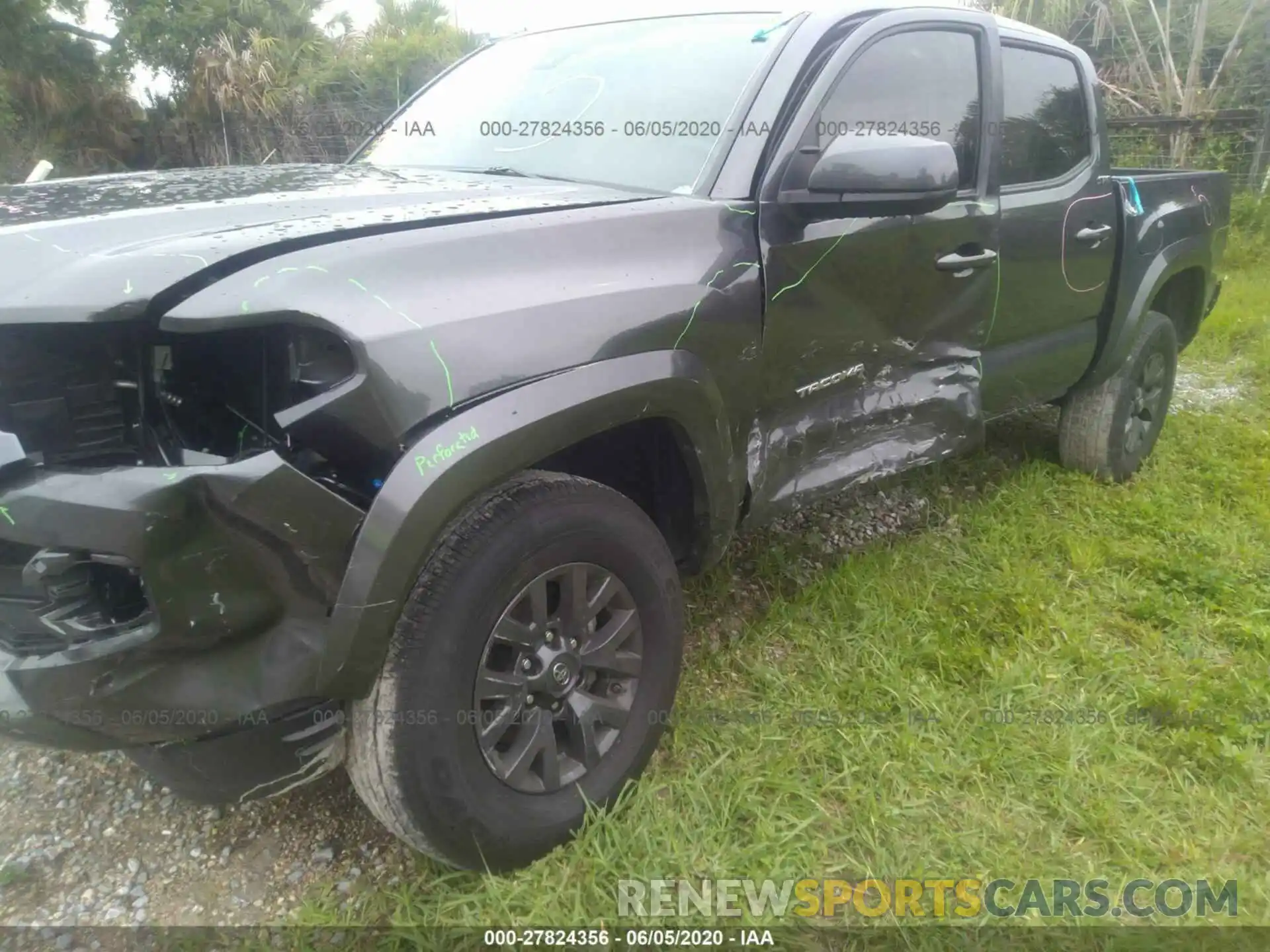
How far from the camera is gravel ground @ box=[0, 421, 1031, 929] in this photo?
1.88m

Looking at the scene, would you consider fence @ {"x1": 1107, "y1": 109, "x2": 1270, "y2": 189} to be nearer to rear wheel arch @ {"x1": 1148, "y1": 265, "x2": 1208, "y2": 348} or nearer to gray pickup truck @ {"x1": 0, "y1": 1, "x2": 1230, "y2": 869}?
rear wheel arch @ {"x1": 1148, "y1": 265, "x2": 1208, "y2": 348}

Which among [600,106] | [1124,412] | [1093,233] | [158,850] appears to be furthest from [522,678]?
[1124,412]

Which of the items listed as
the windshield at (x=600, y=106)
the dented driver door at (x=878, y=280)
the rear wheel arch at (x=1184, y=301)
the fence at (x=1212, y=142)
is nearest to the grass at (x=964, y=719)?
the dented driver door at (x=878, y=280)

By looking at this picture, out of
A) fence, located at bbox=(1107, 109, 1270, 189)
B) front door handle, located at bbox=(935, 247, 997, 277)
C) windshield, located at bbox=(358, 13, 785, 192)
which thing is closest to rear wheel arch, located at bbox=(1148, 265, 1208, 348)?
front door handle, located at bbox=(935, 247, 997, 277)

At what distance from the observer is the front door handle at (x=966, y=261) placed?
105 inches

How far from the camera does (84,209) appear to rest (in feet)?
5.62

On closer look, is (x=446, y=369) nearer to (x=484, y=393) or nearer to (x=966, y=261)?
(x=484, y=393)

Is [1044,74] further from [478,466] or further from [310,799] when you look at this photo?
[310,799]

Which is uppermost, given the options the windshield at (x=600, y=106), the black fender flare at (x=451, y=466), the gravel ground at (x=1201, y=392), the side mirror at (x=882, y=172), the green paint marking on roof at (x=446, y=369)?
the windshield at (x=600, y=106)

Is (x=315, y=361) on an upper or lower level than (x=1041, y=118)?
lower

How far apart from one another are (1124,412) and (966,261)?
1622 mm

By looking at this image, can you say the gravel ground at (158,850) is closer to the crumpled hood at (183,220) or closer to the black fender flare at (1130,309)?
the crumpled hood at (183,220)

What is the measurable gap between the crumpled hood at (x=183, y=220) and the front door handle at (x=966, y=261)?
1.10 meters

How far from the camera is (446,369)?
5.03 feet
